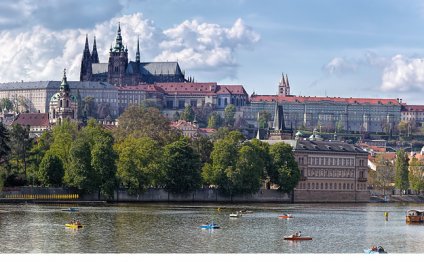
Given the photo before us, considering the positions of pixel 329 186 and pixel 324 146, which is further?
pixel 324 146

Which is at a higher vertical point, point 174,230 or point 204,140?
point 204,140

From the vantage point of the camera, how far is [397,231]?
74000 millimetres

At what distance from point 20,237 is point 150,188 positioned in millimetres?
52162

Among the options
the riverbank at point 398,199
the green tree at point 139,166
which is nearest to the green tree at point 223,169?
the green tree at point 139,166

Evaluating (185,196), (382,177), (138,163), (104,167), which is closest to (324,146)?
(382,177)

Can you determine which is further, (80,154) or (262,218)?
(80,154)

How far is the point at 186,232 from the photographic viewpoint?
67.4m

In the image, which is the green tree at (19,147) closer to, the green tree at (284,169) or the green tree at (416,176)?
the green tree at (284,169)

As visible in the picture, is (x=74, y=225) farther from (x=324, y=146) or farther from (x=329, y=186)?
(x=324, y=146)

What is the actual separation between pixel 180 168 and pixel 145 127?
86.9 feet

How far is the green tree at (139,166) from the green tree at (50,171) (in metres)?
6.10

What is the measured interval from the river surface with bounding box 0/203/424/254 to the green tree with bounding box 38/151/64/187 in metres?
7.80
